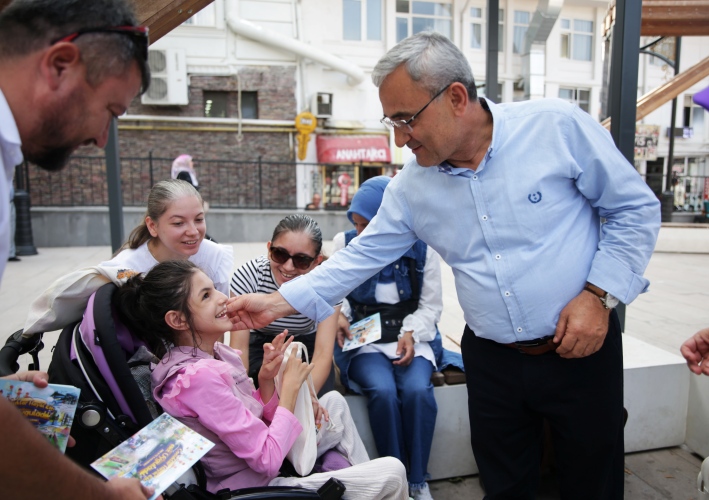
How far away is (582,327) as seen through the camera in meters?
1.66

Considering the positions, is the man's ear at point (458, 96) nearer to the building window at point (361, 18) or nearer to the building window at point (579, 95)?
the building window at point (361, 18)

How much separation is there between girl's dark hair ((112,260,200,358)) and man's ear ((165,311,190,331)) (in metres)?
0.01

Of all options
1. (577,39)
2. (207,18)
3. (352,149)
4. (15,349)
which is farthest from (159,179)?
(577,39)

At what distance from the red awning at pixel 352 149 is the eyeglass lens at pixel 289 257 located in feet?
46.7

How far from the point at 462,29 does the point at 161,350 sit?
1893cm

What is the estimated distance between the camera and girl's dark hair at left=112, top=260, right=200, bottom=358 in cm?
178

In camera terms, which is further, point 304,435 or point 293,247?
point 293,247

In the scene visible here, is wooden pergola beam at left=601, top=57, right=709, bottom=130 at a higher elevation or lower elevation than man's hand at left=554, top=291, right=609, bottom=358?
higher

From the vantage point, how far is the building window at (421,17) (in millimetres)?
18203

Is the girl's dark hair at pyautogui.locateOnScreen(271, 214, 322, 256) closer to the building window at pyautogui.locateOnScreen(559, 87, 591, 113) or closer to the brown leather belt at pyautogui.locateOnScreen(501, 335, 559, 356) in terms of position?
the brown leather belt at pyautogui.locateOnScreen(501, 335, 559, 356)

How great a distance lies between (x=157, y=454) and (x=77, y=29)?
1.03 metres

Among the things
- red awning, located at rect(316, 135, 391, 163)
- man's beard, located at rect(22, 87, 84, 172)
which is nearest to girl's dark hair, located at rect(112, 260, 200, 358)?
man's beard, located at rect(22, 87, 84, 172)

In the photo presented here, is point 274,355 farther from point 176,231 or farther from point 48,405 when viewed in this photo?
point 176,231

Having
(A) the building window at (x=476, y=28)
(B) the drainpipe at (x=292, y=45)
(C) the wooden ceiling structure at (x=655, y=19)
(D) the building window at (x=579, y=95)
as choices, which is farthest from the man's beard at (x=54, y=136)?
(D) the building window at (x=579, y=95)
